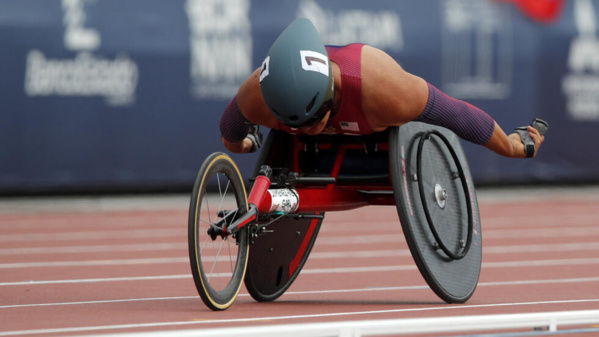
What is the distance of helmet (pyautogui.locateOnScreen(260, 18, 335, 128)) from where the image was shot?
5.37 m

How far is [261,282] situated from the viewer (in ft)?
20.5

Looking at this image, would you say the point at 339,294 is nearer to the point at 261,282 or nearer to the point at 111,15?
the point at 261,282

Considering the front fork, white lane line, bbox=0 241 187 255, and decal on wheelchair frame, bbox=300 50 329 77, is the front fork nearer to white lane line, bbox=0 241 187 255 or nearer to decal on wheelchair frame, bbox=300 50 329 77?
decal on wheelchair frame, bbox=300 50 329 77

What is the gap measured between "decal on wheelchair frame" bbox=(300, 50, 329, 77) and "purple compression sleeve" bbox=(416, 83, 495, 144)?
68cm

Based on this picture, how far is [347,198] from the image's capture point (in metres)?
6.28

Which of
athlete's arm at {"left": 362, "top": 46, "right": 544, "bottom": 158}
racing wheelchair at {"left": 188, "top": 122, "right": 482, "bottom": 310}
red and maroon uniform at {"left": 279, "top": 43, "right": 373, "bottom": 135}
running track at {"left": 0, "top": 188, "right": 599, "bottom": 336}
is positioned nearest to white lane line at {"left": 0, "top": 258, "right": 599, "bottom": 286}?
running track at {"left": 0, "top": 188, "right": 599, "bottom": 336}

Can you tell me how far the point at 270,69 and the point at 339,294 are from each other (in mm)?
1951

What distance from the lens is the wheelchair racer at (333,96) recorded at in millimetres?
5398

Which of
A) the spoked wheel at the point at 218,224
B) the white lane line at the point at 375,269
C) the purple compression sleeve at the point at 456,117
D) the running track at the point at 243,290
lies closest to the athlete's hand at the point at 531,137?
the purple compression sleeve at the point at 456,117

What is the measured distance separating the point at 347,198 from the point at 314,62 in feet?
3.62

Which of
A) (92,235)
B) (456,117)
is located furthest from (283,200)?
(92,235)

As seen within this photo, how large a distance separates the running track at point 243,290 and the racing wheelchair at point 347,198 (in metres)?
0.19

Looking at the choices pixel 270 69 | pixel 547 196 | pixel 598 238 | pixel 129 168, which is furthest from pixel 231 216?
pixel 547 196

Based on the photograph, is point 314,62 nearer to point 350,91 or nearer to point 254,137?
point 350,91
